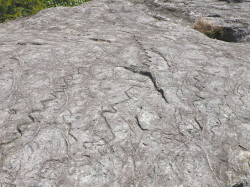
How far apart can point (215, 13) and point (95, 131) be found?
3882mm

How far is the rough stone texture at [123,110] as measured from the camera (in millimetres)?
1989

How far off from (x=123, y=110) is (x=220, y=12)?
11.8 feet

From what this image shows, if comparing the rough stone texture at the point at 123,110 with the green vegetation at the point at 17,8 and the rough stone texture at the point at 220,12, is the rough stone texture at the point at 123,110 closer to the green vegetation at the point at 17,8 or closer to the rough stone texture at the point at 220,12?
the rough stone texture at the point at 220,12

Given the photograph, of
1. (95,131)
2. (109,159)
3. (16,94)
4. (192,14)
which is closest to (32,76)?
(16,94)

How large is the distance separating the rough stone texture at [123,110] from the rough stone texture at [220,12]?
2.72 ft

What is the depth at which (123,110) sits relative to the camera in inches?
99.3

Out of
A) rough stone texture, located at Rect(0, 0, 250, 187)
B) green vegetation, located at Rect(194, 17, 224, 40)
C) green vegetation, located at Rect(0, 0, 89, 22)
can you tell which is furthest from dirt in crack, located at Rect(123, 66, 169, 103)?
green vegetation, located at Rect(0, 0, 89, 22)

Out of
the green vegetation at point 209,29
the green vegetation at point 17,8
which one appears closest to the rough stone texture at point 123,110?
the green vegetation at point 209,29

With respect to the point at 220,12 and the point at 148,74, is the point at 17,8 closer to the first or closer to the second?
the point at 148,74

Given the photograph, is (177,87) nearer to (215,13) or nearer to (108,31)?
(108,31)

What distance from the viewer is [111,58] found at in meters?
3.34

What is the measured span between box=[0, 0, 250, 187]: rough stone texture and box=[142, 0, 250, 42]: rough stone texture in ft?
2.72

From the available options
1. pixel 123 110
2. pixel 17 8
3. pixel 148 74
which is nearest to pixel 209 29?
pixel 148 74

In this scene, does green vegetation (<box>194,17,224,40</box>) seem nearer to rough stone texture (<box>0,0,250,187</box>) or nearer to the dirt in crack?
rough stone texture (<box>0,0,250,187</box>)
